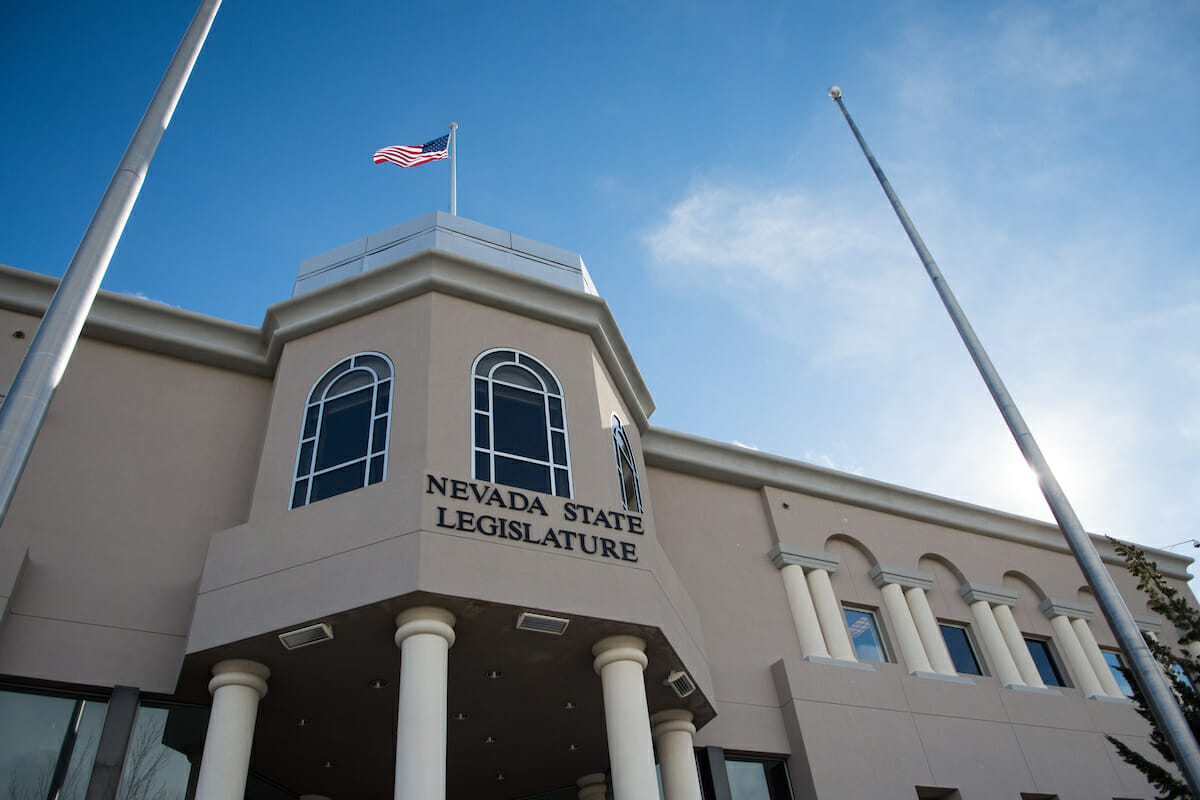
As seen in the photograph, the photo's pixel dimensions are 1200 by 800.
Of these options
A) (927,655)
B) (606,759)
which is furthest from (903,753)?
(606,759)

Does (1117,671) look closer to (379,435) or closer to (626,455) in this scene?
(626,455)

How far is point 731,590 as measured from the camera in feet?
58.2

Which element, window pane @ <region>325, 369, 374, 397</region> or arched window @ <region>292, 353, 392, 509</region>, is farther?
window pane @ <region>325, 369, 374, 397</region>

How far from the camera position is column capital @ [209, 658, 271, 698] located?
38.8ft

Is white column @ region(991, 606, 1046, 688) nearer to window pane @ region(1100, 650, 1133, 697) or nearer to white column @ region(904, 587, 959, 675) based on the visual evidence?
white column @ region(904, 587, 959, 675)

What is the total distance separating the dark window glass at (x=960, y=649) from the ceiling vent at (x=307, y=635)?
1290cm

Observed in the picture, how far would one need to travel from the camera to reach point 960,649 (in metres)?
19.6

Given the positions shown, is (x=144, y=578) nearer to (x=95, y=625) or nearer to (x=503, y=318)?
(x=95, y=625)

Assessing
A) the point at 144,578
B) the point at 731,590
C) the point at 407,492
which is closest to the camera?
the point at 407,492

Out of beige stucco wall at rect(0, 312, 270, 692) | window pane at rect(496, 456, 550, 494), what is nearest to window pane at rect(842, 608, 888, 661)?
window pane at rect(496, 456, 550, 494)

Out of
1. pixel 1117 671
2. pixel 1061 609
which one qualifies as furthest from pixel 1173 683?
pixel 1117 671

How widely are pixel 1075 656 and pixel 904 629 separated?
181 inches

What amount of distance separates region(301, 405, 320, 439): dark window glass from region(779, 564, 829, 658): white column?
362 inches

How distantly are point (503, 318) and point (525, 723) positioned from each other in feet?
20.8
